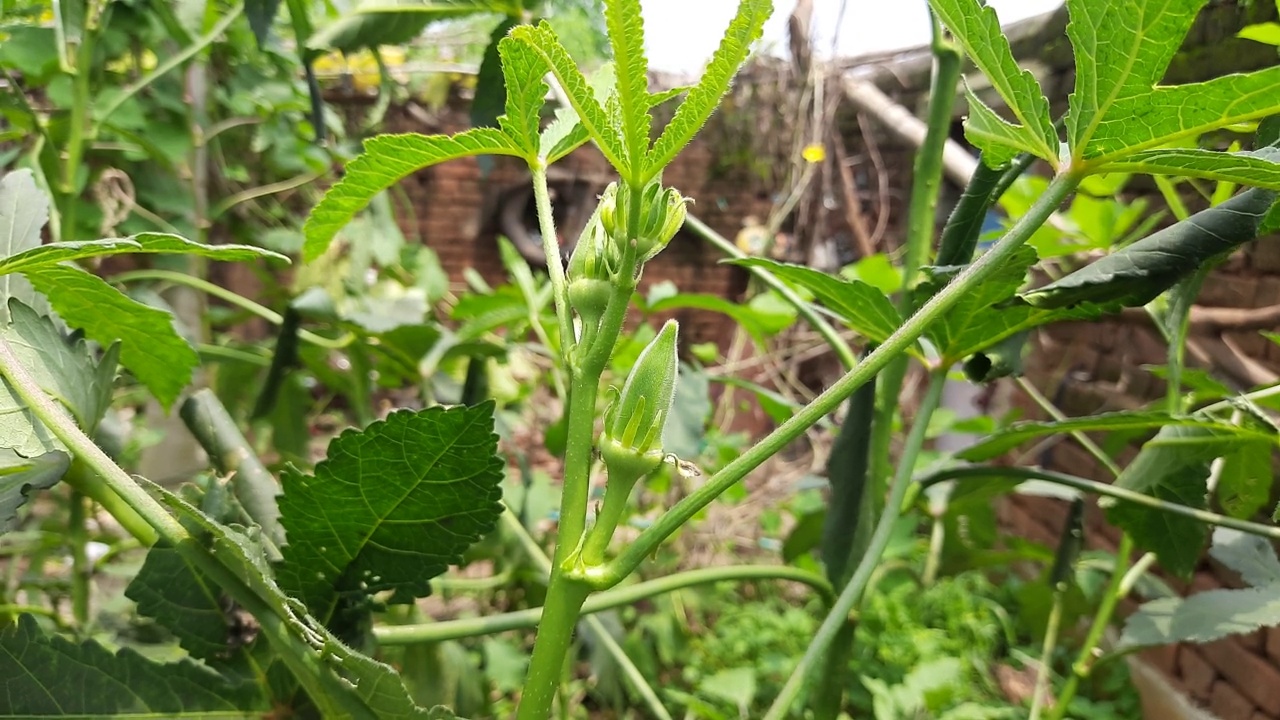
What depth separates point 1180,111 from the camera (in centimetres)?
26

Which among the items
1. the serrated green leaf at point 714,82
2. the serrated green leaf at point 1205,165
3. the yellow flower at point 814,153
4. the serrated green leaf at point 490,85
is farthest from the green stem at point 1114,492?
the yellow flower at point 814,153

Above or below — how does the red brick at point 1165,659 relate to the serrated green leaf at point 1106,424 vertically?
below

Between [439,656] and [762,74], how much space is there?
2.76 metres

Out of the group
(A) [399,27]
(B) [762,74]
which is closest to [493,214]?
(B) [762,74]

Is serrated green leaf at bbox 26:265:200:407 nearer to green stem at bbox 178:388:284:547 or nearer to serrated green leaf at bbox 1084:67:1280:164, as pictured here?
green stem at bbox 178:388:284:547

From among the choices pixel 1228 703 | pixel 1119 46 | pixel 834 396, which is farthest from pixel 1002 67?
pixel 1228 703

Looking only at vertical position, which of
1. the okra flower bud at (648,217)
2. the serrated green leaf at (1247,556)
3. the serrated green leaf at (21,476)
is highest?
the okra flower bud at (648,217)

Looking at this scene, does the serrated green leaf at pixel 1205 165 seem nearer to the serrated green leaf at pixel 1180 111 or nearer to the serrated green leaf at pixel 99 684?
the serrated green leaf at pixel 1180 111

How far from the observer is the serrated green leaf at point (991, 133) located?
0.30 meters

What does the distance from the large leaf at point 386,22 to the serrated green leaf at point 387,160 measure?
38 centimetres

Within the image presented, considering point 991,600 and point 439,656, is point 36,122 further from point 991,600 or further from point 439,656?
point 991,600

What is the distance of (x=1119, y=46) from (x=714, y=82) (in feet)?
0.48

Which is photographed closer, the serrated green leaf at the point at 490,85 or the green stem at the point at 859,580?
the green stem at the point at 859,580

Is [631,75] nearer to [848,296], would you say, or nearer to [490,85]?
[848,296]
